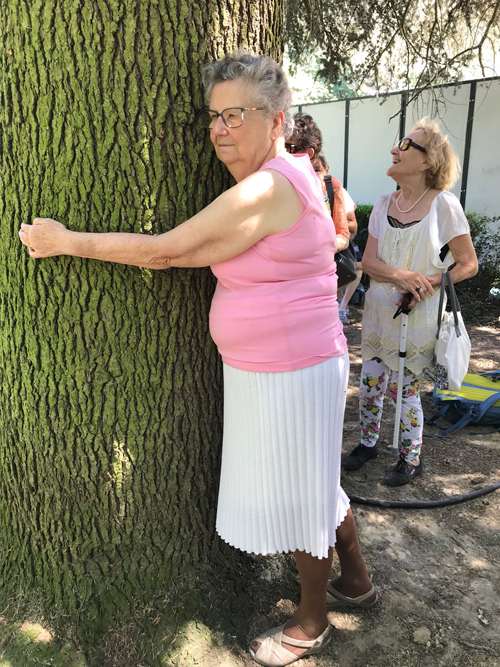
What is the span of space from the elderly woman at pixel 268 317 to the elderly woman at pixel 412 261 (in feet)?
4.79

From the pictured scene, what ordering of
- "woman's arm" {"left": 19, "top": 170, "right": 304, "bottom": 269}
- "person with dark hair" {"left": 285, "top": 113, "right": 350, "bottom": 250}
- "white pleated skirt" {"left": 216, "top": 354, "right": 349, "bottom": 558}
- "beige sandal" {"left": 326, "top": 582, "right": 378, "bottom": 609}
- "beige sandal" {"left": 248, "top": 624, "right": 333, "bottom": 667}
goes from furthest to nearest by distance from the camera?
"person with dark hair" {"left": 285, "top": 113, "right": 350, "bottom": 250}
"beige sandal" {"left": 326, "top": 582, "right": 378, "bottom": 609}
"beige sandal" {"left": 248, "top": 624, "right": 333, "bottom": 667}
"white pleated skirt" {"left": 216, "top": 354, "right": 349, "bottom": 558}
"woman's arm" {"left": 19, "top": 170, "right": 304, "bottom": 269}

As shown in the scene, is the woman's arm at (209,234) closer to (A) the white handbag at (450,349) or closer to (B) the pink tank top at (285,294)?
(B) the pink tank top at (285,294)

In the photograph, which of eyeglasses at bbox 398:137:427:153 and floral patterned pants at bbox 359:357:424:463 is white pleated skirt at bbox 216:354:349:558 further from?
eyeglasses at bbox 398:137:427:153

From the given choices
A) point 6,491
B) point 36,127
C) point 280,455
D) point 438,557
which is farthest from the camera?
point 438,557

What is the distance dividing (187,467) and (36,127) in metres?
1.27

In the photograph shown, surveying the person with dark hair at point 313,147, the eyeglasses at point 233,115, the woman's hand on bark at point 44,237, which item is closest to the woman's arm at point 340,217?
the person with dark hair at point 313,147

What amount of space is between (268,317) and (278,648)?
4.07ft

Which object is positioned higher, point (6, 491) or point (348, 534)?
point (6, 491)

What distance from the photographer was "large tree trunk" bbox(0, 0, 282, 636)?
174 centimetres

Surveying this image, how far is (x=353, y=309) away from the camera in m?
7.98

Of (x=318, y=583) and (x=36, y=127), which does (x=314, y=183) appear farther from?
(x=318, y=583)

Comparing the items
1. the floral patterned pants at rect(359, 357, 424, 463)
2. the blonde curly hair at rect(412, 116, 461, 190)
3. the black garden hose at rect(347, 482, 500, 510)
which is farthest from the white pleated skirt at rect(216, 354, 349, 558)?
the blonde curly hair at rect(412, 116, 461, 190)

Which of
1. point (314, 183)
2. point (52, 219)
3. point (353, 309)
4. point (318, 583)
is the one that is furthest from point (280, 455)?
point (353, 309)

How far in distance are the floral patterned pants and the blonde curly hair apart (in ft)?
3.60
